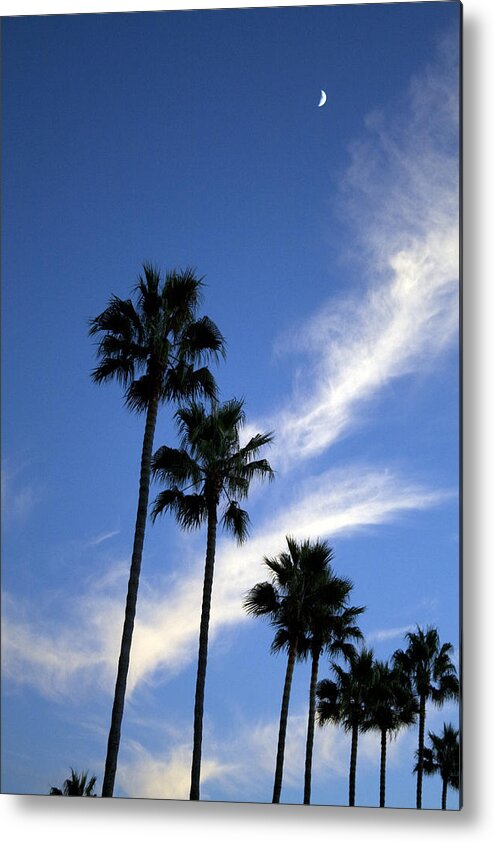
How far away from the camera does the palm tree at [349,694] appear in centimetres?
576

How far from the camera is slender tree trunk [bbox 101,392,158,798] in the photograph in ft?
19.3

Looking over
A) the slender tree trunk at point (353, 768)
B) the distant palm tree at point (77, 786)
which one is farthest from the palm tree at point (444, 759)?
the distant palm tree at point (77, 786)

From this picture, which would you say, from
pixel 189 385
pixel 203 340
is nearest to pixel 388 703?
pixel 189 385

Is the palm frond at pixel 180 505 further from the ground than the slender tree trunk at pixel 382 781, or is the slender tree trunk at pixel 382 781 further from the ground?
the palm frond at pixel 180 505

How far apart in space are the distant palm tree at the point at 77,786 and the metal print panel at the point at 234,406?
15 millimetres

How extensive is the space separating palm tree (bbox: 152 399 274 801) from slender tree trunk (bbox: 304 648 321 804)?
542mm

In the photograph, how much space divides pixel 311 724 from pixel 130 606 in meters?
1.10

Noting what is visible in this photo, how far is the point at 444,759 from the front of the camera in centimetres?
548

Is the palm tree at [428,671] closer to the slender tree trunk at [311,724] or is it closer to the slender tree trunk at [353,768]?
the slender tree trunk at [353,768]

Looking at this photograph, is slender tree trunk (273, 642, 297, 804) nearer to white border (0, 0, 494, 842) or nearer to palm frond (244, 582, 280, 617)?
white border (0, 0, 494, 842)

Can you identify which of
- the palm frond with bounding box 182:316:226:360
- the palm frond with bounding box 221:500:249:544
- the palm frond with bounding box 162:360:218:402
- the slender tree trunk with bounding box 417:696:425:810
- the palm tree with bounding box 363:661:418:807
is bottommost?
the slender tree trunk with bounding box 417:696:425:810

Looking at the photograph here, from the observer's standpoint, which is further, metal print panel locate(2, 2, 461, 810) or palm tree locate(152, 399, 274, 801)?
palm tree locate(152, 399, 274, 801)

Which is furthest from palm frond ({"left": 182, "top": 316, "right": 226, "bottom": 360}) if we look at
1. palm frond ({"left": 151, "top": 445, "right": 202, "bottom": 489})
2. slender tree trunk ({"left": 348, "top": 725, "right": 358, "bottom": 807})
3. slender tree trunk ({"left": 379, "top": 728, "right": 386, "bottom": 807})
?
slender tree trunk ({"left": 379, "top": 728, "right": 386, "bottom": 807})

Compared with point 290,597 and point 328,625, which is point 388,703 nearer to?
point 328,625
